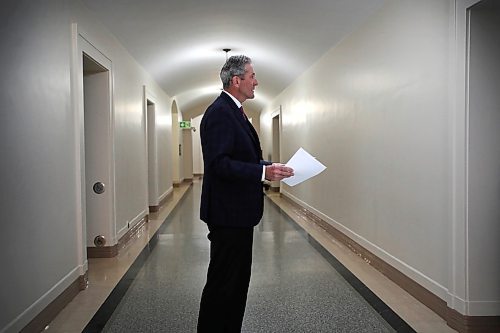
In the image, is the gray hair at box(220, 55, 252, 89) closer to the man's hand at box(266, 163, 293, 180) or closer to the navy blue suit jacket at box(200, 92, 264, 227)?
the navy blue suit jacket at box(200, 92, 264, 227)

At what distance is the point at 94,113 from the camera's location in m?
5.22

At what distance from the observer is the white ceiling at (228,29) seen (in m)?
4.96

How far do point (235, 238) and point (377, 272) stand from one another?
275 cm

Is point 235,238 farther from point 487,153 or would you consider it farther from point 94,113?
point 94,113

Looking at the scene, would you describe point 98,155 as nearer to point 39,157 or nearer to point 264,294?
point 39,157

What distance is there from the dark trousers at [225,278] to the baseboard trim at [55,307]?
1.28m

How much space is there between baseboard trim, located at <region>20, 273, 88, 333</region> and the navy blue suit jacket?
5.00ft

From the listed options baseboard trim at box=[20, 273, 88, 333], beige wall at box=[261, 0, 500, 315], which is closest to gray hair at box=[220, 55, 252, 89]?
beige wall at box=[261, 0, 500, 315]

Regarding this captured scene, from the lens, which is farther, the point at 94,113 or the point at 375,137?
the point at 94,113

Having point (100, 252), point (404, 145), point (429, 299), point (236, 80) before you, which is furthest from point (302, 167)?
point (100, 252)

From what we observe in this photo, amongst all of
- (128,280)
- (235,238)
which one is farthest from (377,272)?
(235,238)

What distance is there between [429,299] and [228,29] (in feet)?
14.3

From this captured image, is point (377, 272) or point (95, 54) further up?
point (95, 54)

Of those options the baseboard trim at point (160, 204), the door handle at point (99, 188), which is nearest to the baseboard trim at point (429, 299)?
the door handle at point (99, 188)
